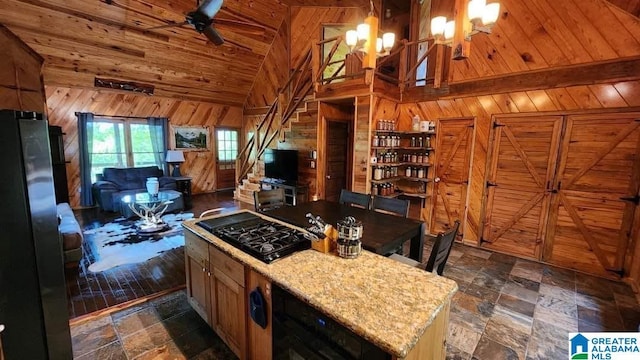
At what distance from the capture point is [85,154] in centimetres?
604

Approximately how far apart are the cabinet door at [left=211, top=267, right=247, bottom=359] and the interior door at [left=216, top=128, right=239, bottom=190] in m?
7.06

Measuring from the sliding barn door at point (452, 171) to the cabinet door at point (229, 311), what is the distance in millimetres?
3842

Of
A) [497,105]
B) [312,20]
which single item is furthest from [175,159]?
[497,105]

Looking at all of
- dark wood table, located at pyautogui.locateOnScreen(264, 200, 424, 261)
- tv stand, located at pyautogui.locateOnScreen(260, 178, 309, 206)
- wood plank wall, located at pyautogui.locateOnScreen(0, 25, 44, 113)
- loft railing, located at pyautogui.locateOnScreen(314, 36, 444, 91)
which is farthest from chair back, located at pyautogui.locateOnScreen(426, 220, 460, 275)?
wood plank wall, located at pyautogui.locateOnScreen(0, 25, 44, 113)

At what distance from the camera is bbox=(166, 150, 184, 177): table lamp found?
23.1ft

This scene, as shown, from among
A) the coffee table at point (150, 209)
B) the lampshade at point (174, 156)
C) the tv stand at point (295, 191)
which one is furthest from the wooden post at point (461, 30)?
the lampshade at point (174, 156)

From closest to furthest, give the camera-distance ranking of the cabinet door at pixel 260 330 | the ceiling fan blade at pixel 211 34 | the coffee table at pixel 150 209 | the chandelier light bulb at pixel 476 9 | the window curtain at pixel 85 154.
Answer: the cabinet door at pixel 260 330
the chandelier light bulb at pixel 476 9
the ceiling fan blade at pixel 211 34
the coffee table at pixel 150 209
the window curtain at pixel 85 154

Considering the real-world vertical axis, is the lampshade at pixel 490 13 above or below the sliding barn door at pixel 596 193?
above

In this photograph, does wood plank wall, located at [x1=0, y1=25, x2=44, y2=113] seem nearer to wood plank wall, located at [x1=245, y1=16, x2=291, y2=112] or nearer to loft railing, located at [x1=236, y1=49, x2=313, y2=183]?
loft railing, located at [x1=236, y1=49, x2=313, y2=183]

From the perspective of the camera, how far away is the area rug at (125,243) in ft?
11.5

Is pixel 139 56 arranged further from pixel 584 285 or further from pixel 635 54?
pixel 584 285

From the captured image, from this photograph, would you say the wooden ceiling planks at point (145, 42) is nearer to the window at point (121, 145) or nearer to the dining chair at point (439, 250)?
the window at point (121, 145)

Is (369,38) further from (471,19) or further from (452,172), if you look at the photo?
(452,172)

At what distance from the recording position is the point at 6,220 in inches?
53.3
